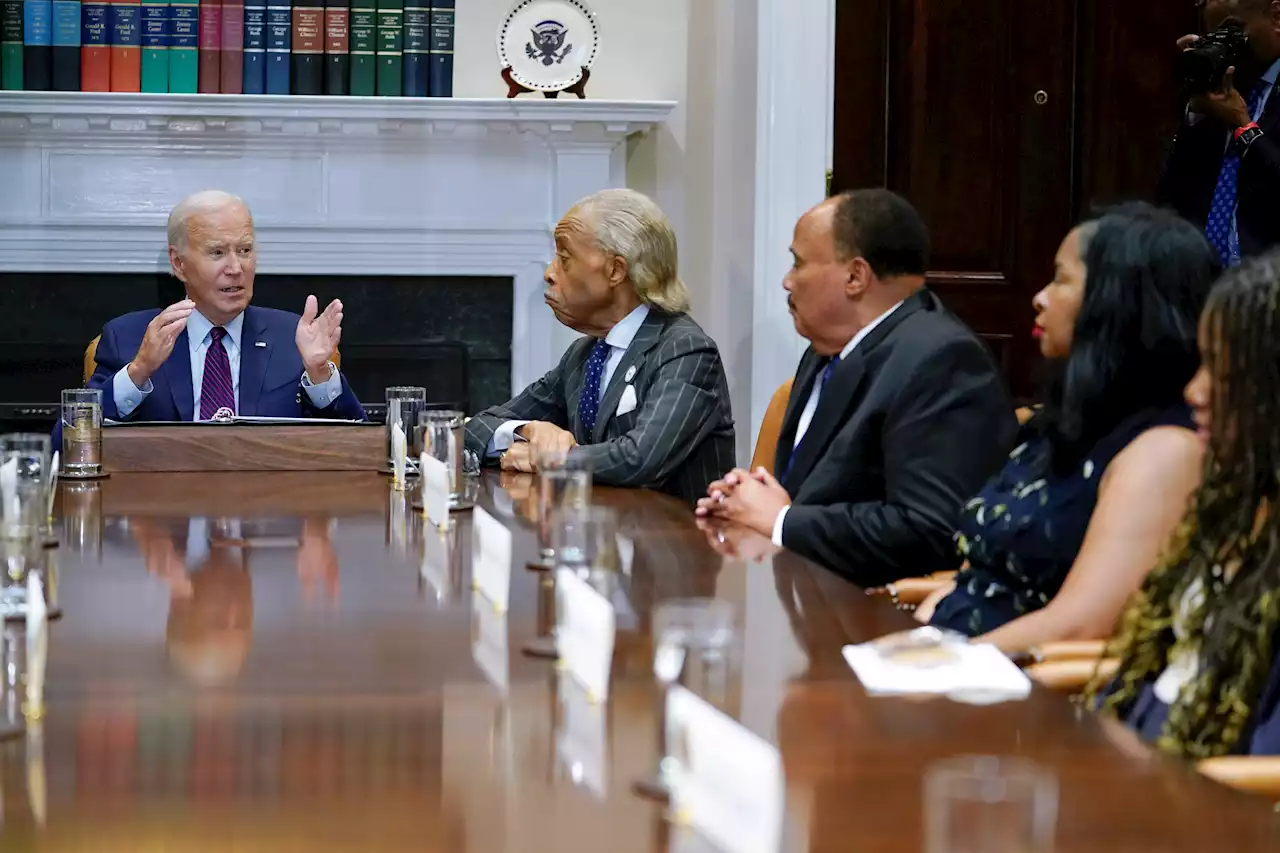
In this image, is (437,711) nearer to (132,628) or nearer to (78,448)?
(132,628)

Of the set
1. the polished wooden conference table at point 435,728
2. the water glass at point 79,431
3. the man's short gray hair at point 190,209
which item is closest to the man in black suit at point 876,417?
the polished wooden conference table at point 435,728

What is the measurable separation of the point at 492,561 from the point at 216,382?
6.55 ft

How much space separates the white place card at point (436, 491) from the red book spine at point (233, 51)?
8.19 feet

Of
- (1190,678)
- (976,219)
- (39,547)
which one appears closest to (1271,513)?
(1190,678)

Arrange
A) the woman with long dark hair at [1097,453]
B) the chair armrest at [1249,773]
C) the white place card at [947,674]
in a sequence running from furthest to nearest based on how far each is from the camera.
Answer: the woman with long dark hair at [1097,453]
the white place card at [947,674]
the chair armrest at [1249,773]

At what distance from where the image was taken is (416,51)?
15.3ft

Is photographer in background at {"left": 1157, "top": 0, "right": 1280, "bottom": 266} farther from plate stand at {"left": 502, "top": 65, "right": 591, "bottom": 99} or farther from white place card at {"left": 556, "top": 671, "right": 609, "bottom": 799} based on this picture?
white place card at {"left": 556, "top": 671, "right": 609, "bottom": 799}

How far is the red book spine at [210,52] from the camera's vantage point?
4.57 meters

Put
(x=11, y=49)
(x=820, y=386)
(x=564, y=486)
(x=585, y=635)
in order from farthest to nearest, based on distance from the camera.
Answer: (x=11, y=49) → (x=820, y=386) → (x=564, y=486) → (x=585, y=635)

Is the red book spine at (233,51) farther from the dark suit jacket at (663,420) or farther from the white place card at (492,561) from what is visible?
the white place card at (492,561)

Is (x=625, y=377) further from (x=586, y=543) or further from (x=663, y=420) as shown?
(x=586, y=543)

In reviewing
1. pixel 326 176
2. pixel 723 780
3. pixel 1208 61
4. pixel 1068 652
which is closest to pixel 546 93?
pixel 326 176

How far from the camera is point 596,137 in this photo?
4.73m

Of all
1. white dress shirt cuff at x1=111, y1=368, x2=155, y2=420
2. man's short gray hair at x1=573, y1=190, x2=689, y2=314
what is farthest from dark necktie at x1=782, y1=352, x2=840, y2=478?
white dress shirt cuff at x1=111, y1=368, x2=155, y2=420
